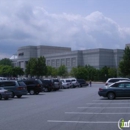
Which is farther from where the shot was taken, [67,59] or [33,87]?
[67,59]

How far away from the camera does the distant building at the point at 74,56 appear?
122625 mm

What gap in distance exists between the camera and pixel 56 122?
544 inches

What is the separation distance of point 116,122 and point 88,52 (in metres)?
112

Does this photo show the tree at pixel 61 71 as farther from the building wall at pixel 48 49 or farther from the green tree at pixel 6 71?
the building wall at pixel 48 49

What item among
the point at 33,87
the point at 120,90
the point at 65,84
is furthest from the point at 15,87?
the point at 65,84

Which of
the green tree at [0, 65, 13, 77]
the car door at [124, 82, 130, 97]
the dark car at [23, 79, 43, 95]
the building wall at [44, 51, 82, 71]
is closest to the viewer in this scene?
the car door at [124, 82, 130, 97]

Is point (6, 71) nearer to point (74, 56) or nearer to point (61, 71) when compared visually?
point (61, 71)

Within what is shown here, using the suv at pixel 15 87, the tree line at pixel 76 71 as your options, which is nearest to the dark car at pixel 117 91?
the suv at pixel 15 87

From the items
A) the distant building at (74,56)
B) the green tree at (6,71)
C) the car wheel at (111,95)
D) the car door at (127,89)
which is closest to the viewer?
the car door at (127,89)

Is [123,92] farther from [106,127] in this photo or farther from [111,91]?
[106,127]

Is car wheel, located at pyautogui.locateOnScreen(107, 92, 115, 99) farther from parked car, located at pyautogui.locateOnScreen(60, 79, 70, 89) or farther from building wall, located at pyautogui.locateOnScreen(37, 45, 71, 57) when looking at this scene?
building wall, located at pyautogui.locateOnScreen(37, 45, 71, 57)

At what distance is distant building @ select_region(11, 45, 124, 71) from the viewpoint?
123 metres

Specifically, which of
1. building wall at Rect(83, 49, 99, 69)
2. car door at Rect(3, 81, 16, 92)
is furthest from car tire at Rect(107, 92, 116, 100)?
building wall at Rect(83, 49, 99, 69)

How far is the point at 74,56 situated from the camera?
127625mm
